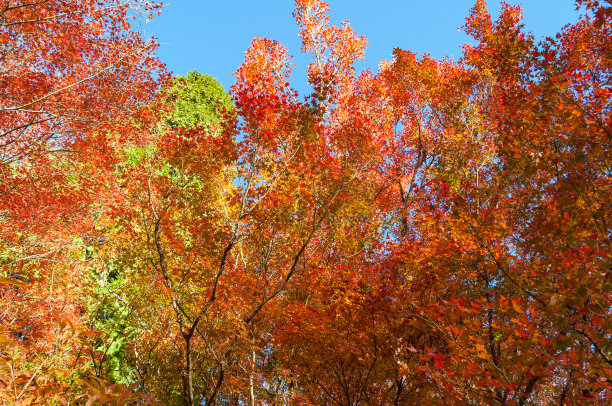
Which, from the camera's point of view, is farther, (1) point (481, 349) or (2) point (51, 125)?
(2) point (51, 125)

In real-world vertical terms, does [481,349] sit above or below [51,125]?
below

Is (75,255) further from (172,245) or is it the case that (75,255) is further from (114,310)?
(172,245)

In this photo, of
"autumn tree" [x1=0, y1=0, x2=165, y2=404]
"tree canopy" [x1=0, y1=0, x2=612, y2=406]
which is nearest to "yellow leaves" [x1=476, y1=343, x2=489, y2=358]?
"tree canopy" [x1=0, y1=0, x2=612, y2=406]

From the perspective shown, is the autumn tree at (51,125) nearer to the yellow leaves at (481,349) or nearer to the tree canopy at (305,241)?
the tree canopy at (305,241)

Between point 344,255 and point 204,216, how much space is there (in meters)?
6.62

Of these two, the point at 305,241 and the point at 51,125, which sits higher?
the point at 51,125

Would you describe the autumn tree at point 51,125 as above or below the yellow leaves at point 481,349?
above

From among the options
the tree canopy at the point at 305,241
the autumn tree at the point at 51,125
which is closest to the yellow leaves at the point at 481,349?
the tree canopy at the point at 305,241

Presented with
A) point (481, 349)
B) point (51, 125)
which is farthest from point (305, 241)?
point (51, 125)

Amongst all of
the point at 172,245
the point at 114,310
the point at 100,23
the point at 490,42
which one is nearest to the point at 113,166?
the point at 114,310

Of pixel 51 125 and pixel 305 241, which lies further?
pixel 51 125

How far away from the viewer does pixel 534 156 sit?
17.3 ft

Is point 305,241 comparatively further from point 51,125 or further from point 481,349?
point 51,125

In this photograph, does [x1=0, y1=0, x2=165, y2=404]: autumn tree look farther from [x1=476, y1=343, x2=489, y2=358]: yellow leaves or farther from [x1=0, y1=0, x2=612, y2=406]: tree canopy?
[x1=476, y1=343, x2=489, y2=358]: yellow leaves
